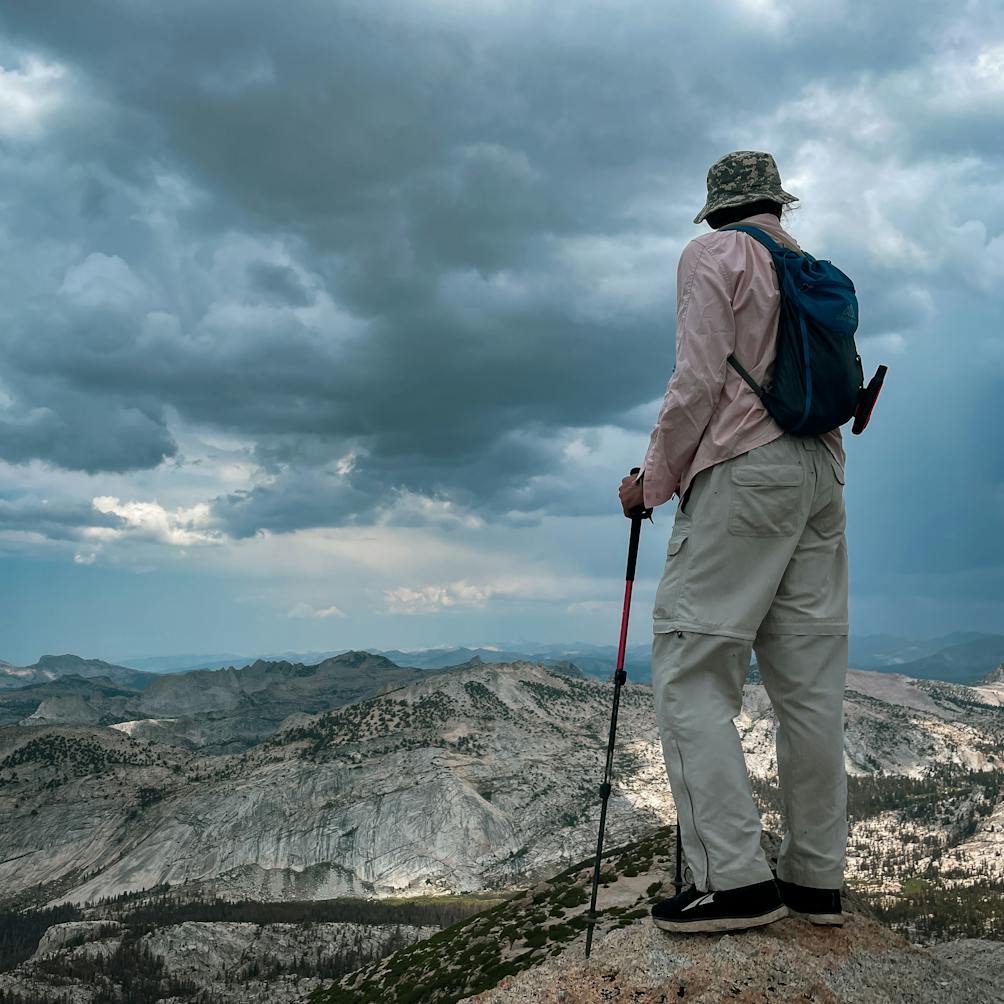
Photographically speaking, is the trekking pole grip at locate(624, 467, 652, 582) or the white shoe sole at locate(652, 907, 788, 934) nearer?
the white shoe sole at locate(652, 907, 788, 934)

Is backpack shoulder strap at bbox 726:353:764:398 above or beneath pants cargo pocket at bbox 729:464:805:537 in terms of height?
above

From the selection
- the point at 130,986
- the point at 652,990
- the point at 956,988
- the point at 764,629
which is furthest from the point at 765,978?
the point at 130,986

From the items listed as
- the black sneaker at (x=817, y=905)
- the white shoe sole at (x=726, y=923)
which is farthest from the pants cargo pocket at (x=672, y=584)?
the black sneaker at (x=817, y=905)

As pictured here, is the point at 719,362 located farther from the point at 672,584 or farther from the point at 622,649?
the point at 622,649

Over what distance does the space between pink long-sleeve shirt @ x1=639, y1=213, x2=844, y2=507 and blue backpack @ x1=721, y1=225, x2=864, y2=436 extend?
80 millimetres

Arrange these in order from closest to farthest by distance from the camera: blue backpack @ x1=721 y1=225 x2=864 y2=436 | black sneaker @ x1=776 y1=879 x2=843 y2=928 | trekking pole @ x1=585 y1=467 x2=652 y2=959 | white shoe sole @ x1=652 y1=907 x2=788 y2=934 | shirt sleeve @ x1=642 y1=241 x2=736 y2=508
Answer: white shoe sole @ x1=652 y1=907 x2=788 y2=934 → blue backpack @ x1=721 y1=225 x2=864 y2=436 → shirt sleeve @ x1=642 y1=241 x2=736 y2=508 → black sneaker @ x1=776 y1=879 x2=843 y2=928 → trekking pole @ x1=585 y1=467 x2=652 y2=959

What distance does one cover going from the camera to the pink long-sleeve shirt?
6801 millimetres

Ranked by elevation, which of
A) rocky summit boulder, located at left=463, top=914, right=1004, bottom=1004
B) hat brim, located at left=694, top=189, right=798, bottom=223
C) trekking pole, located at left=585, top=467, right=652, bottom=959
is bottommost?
rocky summit boulder, located at left=463, top=914, right=1004, bottom=1004

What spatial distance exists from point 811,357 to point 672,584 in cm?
218

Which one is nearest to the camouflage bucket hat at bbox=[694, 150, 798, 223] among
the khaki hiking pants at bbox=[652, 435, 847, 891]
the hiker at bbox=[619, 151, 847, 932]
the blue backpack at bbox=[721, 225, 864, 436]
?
the hiker at bbox=[619, 151, 847, 932]

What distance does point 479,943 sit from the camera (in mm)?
31375

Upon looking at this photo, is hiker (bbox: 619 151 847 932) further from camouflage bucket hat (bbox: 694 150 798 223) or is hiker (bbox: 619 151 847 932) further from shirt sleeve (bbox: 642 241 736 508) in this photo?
camouflage bucket hat (bbox: 694 150 798 223)

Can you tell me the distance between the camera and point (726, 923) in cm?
663

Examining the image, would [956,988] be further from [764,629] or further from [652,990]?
[764,629]
